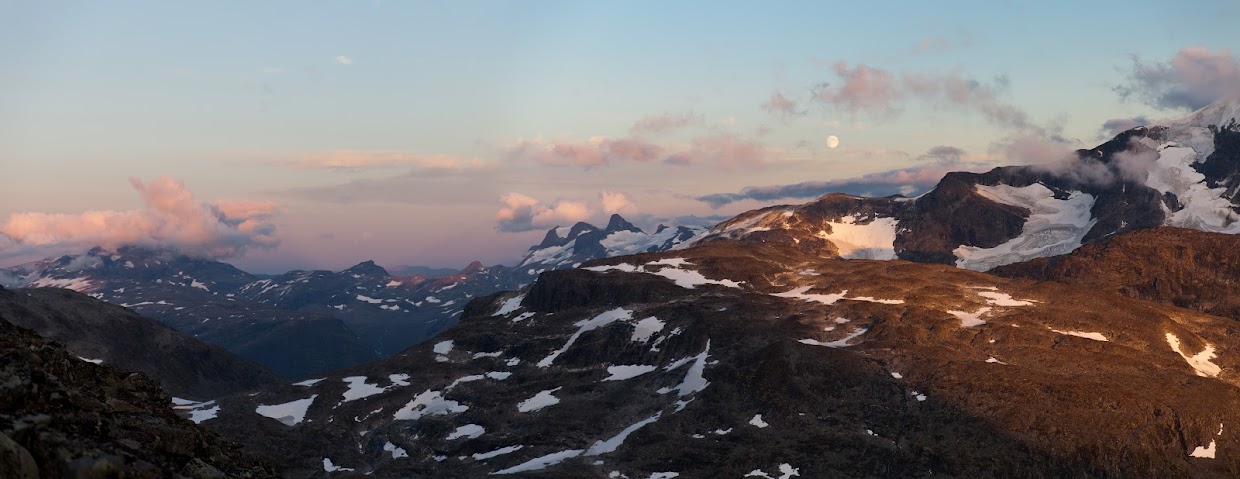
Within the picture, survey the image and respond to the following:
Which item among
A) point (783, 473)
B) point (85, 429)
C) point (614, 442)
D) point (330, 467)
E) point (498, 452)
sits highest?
point (85, 429)

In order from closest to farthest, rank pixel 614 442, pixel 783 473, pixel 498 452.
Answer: pixel 783 473 → pixel 614 442 → pixel 498 452

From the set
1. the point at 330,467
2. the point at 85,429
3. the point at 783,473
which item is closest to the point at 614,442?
the point at 783,473

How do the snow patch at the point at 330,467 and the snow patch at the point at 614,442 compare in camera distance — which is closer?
the snow patch at the point at 614,442

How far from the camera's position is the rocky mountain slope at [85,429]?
3191 centimetres

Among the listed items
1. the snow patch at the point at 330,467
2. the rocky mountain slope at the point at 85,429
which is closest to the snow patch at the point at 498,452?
the snow patch at the point at 330,467

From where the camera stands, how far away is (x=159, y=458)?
38.0m

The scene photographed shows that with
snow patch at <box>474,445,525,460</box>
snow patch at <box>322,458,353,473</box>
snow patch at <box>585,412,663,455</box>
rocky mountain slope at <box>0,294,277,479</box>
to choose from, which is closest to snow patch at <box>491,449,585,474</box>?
snow patch at <box>585,412,663,455</box>

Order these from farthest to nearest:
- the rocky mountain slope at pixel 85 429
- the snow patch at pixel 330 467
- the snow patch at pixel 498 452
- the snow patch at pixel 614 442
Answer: the snow patch at pixel 498 452
the snow patch at pixel 330 467
the snow patch at pixel 614 442
the rocky mountain slope at pixel 85 429

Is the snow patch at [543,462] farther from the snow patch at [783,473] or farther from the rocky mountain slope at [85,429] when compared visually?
the rocky mountain slope at [85,429]

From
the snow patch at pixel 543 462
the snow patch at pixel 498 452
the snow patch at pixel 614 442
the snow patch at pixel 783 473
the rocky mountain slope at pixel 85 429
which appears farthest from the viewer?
the snow patch at pixel 498 452

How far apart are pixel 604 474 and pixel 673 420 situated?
34144 mm

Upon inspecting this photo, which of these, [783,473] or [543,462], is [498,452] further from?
[783,473]

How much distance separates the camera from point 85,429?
123 feet

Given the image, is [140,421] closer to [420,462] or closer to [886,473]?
[886,473]
